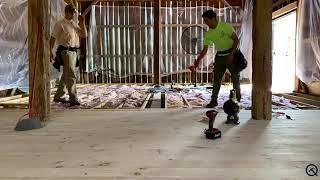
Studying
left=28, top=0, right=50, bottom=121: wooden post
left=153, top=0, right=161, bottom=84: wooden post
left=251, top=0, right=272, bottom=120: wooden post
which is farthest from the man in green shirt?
left=153, top=0, right=161, bottom=84: wooden post

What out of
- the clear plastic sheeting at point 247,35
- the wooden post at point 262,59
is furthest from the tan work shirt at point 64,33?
the clear plastic sheeting at point 247,35

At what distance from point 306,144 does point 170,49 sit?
24.8 feet

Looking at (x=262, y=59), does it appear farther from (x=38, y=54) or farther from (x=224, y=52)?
(x=38, y=54)

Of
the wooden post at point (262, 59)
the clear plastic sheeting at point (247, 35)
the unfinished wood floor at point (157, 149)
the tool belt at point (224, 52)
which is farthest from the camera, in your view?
the clear plastic sheeting at point (247, 35)

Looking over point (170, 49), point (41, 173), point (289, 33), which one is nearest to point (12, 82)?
point (41, 173)

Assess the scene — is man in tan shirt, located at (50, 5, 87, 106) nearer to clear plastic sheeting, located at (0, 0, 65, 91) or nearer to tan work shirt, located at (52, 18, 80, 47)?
tan work shirt, located at (52, 18, 80, 47)

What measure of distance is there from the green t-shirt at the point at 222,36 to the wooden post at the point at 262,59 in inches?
35.5

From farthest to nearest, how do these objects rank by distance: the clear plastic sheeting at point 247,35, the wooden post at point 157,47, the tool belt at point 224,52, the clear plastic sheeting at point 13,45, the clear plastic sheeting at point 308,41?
1. the wooden post at point 157,47
2. the clear plastic sheeting at point 247,35
3. the clear plastic sheeting at point 13,45
4. the clear plastic sheeting at point 308,41
5. the tool belt at point 224,52

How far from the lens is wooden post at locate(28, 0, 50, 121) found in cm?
302

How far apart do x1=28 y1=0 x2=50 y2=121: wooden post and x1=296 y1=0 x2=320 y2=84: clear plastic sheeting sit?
3414 millimetres

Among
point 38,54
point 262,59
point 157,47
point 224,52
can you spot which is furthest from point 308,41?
point 157,47

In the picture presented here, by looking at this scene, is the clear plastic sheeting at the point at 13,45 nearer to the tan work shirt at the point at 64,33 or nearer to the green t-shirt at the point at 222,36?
the tan work shirt at the point at 64,33

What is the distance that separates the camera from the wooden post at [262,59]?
10.3 feet

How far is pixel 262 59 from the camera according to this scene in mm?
3174
